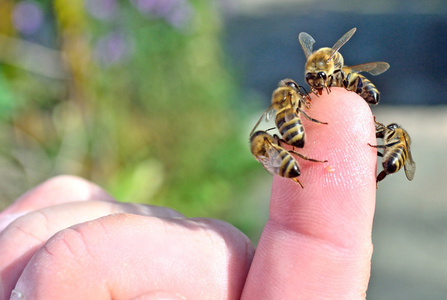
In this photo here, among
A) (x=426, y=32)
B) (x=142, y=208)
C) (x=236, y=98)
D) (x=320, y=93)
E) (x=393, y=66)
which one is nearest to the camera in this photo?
(x=320, y=93)

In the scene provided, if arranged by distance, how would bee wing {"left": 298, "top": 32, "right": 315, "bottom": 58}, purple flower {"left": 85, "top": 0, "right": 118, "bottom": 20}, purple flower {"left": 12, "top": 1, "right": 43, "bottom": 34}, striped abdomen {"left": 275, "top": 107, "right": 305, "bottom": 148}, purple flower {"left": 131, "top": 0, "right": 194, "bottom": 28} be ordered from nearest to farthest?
1. striped abdomen {"left": 275, "top": 107, "right": 305, "bottom": 148}
2. bee wing {"left": 298, "top": 32, "right": 315, "bottom": 58}
3. purple flower {"left": 12, "top": 1, "right": 43, "bottom": 34}
4. purple flower {"left": 85, "top": 0, "right": 118, "bottom": 20}
5. purple flower {"left": 131, "top": 0, "right": 194, "bottom": 28}

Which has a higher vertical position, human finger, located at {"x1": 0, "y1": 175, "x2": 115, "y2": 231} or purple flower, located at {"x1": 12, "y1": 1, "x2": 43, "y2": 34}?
purple flower, located at {"x1": 12, "y1": 1, "x2": 43, "y2": 34}

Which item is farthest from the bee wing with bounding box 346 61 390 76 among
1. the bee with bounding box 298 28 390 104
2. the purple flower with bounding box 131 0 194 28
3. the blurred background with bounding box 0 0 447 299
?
the purple flower with bounding box 131 0 194 28

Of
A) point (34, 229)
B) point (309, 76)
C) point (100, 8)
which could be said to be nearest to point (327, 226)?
point (309, 76)

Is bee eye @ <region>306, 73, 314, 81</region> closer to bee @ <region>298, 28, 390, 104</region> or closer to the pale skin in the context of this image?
bee @ <region>298, 28, 390, 104</region>

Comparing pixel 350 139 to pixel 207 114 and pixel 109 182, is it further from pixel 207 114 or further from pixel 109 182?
pixel 207 114

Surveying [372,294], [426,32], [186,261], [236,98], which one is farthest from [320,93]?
[426,32]
